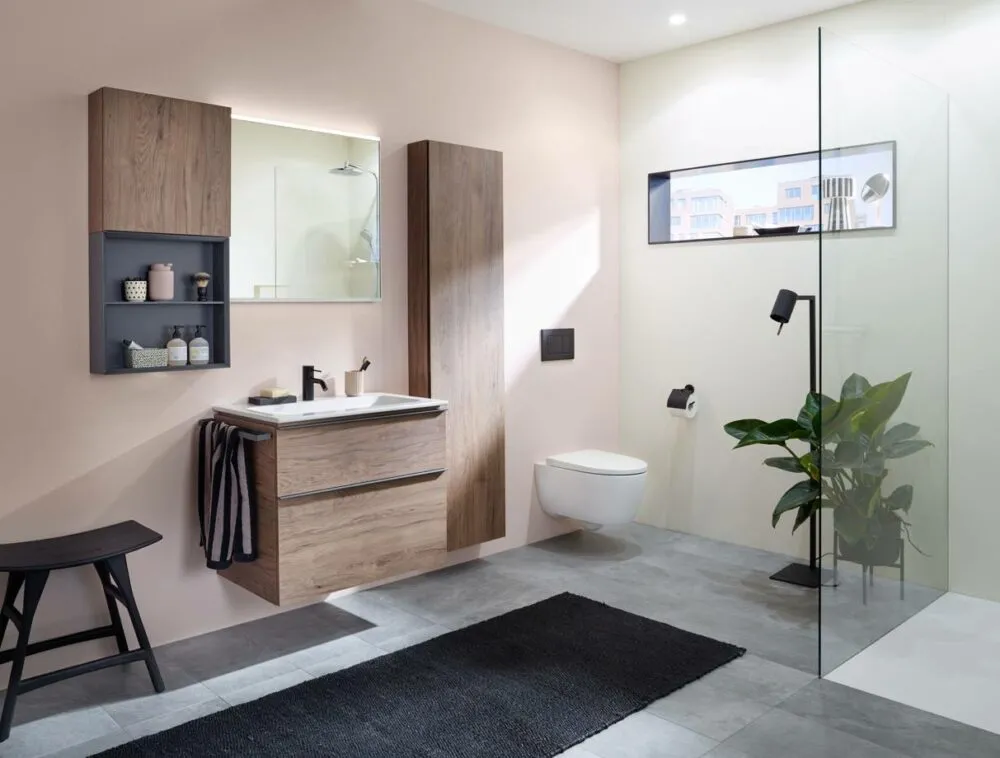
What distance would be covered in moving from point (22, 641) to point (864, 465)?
8.77ft

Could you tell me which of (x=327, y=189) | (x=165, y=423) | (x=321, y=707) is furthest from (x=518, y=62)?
(x=321, y=707)

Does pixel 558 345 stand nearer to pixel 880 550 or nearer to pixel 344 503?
pixel 344 503

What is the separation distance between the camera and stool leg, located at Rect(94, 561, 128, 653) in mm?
2855

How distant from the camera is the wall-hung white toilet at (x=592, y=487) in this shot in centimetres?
418

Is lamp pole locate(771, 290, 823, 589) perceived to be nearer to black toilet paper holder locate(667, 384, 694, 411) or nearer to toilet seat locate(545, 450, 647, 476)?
black toilet paper holder locate(667, 384, 694, 411)

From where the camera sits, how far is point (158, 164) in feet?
9.78

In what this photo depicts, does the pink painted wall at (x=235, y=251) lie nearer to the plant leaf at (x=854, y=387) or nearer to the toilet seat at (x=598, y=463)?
the toilet seat at (x=598, y=463)

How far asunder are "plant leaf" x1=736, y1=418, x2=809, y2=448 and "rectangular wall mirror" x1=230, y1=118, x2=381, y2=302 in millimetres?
1742

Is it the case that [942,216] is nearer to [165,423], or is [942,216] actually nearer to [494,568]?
[494,568]

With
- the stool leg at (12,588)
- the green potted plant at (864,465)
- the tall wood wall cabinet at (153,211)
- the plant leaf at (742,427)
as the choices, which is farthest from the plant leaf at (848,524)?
the stool leg at (12,588)

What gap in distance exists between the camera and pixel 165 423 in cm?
320

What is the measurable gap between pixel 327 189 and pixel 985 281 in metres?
2.70

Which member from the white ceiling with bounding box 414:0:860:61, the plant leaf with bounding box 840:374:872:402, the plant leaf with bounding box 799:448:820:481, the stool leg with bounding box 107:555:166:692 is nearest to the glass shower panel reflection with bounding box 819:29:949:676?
the plant leaf with bounding box 840:374:872:402

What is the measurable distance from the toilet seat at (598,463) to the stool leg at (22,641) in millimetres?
2436
